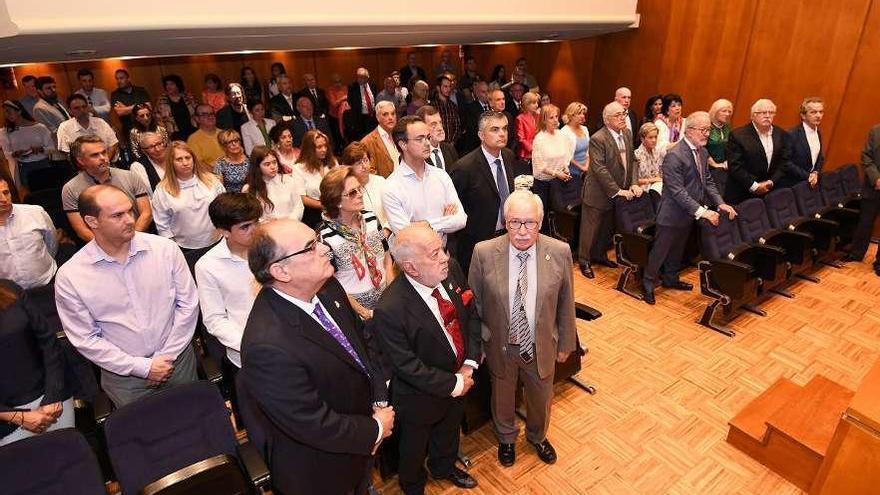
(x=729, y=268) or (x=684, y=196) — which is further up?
(x=684, y=196)

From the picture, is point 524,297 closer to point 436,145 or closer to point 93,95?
point 436,145

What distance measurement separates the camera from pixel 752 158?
486 cm

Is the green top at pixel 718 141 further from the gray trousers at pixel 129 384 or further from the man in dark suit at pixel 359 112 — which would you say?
the gray trousers at pixel 129 384

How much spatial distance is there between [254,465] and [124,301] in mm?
1013

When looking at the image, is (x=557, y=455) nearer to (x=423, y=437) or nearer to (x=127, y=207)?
(x=423, y=437)

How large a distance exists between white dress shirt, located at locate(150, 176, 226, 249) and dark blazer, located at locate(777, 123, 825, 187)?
5.56 m

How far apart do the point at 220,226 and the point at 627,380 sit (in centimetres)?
285

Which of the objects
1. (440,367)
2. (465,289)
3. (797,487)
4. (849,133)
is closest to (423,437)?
(440,367)

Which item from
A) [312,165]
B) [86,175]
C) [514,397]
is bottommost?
[514,397]

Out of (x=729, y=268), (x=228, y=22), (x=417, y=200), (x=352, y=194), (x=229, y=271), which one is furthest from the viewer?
(x=228, y=22)

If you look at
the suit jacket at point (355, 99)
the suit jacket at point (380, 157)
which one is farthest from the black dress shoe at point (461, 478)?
the suit jacket at point (355, 99)

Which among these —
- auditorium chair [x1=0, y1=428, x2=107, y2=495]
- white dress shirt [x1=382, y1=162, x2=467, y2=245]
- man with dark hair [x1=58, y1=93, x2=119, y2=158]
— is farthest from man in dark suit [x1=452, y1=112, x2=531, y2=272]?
man with dark hair [x1=58, y1=93, x2=119, y2=158]

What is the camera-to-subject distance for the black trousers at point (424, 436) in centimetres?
221

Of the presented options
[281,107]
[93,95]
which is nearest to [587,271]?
[281,107]
